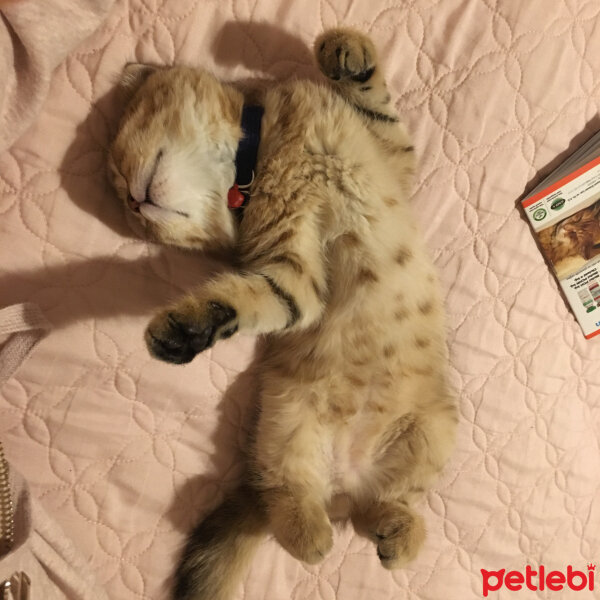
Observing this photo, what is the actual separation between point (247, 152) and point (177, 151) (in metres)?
0.12

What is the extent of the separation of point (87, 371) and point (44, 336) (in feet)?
0.36

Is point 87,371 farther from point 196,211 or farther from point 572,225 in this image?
point 572,225

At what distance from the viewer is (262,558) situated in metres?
1.11

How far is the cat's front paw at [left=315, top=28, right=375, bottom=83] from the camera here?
913 mm

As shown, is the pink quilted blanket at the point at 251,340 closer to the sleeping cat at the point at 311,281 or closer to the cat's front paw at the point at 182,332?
the sleeping cat at the point at 311,281

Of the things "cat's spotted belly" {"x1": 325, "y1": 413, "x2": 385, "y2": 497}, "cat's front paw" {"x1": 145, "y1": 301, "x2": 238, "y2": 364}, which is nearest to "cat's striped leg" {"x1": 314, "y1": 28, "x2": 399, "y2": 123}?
"cat's front paw" {"x1": 145, "y1": 301, "x2": 238, "y2": 364}

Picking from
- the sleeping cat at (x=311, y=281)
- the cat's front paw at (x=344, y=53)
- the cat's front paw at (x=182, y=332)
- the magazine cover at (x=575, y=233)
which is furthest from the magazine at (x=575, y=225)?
the cat's front paw at (x=182, y=332)

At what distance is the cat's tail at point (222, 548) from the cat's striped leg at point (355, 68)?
786 millimetres

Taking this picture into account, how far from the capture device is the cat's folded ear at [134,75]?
94 centimetres

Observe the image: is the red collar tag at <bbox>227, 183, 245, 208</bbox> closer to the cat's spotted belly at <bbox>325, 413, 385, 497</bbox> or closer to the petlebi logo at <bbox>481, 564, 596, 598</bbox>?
the cat's spotted belly at <bbox>325, 413, 385, 497</bbox>

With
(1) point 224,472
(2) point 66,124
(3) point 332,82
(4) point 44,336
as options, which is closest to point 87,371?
(4) point 44,336

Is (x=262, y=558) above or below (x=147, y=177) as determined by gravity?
below

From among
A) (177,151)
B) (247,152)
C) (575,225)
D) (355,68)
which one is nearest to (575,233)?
(575,225)

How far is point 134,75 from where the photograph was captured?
3.09 feet
